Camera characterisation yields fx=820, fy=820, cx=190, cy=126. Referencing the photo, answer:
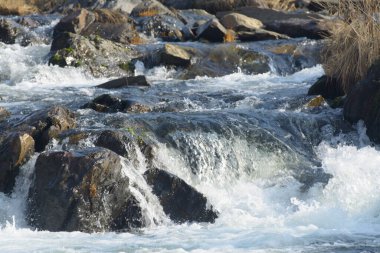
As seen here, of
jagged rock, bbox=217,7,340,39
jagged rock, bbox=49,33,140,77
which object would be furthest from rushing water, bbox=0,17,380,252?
jagged rock, bbox=217,7,340,39

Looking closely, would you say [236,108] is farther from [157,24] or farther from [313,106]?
[157,24]

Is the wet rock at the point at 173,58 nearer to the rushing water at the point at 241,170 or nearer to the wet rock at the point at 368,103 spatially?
the rushing water at the point at 241,170

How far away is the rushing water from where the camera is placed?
845 centimetres

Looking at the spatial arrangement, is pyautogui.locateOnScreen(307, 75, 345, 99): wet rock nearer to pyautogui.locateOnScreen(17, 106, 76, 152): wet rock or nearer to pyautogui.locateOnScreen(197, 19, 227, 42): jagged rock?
pyautogui.locateOnScreen(17, 106, 76, 152): wet rock

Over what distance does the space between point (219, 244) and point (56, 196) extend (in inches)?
75.5

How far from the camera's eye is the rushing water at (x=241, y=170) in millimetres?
8453

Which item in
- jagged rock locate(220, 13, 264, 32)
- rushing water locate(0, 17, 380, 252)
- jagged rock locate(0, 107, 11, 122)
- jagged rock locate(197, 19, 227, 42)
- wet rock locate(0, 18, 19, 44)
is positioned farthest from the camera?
jagged rock locate(220, 13, 264, 32)

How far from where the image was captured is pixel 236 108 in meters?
13.4

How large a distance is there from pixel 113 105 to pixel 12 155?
3.29 meters

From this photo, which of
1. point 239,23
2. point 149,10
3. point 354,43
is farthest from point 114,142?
point 149,10

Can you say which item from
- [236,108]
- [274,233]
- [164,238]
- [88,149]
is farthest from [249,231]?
[236,108]

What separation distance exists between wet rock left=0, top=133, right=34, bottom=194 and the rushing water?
103 mm

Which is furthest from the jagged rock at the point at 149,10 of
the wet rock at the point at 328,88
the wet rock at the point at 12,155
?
the wet rock at the point at 12,155

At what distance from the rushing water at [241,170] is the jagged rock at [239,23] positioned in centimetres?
624
